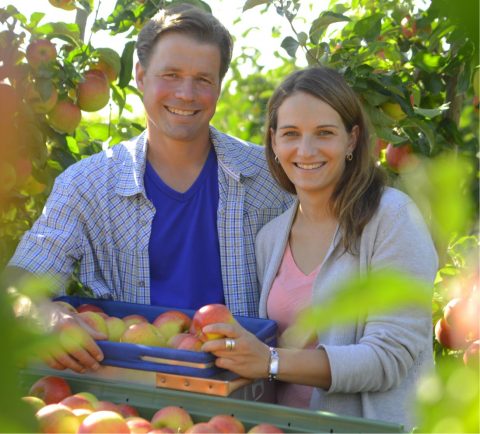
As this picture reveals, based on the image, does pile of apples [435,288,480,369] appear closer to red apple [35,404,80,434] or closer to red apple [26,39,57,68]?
red apple [35,404,80,434]

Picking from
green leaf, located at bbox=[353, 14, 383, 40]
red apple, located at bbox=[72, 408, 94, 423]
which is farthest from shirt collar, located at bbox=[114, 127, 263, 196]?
red apple, located at bbox=[72, 408, 94, 423]

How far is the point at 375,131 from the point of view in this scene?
2.38 meters

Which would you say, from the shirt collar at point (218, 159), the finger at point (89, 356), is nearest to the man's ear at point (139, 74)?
the shirt collar at point (218, 159)

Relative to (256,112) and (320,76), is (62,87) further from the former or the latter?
(256,112)

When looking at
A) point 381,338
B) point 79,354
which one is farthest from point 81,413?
point 381,338

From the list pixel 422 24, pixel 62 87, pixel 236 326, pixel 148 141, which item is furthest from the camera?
pixel 422 24

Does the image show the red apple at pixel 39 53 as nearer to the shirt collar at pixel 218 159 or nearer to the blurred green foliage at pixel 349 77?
the blurred green foliage at pixel 349 77

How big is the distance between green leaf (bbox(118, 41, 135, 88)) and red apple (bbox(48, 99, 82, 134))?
198mm

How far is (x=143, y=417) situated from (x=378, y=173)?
2.85ft

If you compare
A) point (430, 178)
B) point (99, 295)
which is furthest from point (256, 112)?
point (430, 178)

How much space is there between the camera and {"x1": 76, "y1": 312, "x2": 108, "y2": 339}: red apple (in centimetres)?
173

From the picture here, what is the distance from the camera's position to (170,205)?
7.34 ft

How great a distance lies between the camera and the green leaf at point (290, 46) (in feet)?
7.98

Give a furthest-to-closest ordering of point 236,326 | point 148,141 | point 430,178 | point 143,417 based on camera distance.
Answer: point 148,141
point 236,326
point 143,417
point 430,178
